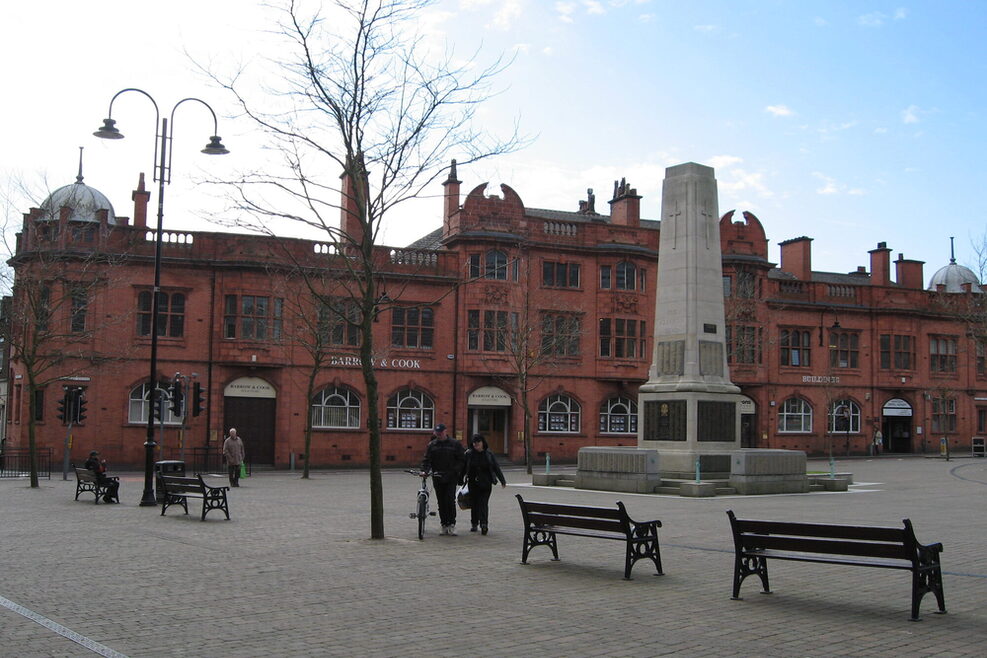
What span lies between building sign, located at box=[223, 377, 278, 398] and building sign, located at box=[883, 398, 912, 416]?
35679 mm

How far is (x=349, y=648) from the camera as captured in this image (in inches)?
313

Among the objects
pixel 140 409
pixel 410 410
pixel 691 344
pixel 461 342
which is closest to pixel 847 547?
pixel 691 344

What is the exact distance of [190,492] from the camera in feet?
66.0

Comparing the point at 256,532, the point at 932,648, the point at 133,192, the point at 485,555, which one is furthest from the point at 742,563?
the point at 133,192

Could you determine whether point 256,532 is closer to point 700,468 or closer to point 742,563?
point 742,563

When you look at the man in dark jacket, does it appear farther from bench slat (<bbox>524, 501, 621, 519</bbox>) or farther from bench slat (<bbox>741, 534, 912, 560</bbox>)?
bench slat (<bbox>741, 534, 912, 560</bbox>)

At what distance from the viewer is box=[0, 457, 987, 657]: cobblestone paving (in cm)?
813

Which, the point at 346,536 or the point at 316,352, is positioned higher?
the point at 316,352

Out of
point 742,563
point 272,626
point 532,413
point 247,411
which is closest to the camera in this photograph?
point 272,626

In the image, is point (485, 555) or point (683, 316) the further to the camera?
point (683, 316)

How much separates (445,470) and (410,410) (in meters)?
30.3

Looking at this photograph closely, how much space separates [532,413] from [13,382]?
23435mm

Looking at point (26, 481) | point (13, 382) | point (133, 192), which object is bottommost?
point (26, 481)

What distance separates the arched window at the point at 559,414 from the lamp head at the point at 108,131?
29.1m
